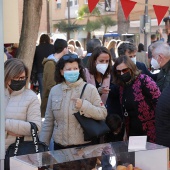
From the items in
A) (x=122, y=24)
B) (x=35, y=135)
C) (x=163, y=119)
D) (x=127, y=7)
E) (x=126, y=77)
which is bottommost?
(x=35, y=135)

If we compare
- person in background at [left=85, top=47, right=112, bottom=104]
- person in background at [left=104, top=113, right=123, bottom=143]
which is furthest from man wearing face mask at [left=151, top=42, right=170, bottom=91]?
person in background at [left=104, top=113, right=123, bottom=143]

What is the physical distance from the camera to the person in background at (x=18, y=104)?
13.9 feet

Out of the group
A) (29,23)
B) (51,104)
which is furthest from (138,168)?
(29,23)

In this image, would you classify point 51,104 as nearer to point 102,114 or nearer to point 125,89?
point 102,114

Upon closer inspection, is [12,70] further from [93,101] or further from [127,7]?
[127,7]

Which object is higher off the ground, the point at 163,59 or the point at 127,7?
the point at 127,7

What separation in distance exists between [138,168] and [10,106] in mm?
1326

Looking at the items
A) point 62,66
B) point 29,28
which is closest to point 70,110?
point 62,66

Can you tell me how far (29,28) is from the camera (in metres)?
8.09

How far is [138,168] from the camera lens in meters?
3.64

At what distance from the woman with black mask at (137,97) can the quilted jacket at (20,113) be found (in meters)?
1.19

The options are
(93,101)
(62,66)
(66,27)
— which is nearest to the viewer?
(93,101)

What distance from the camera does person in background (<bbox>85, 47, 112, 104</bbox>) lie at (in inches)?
227

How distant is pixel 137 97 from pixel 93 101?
0.60 meters
